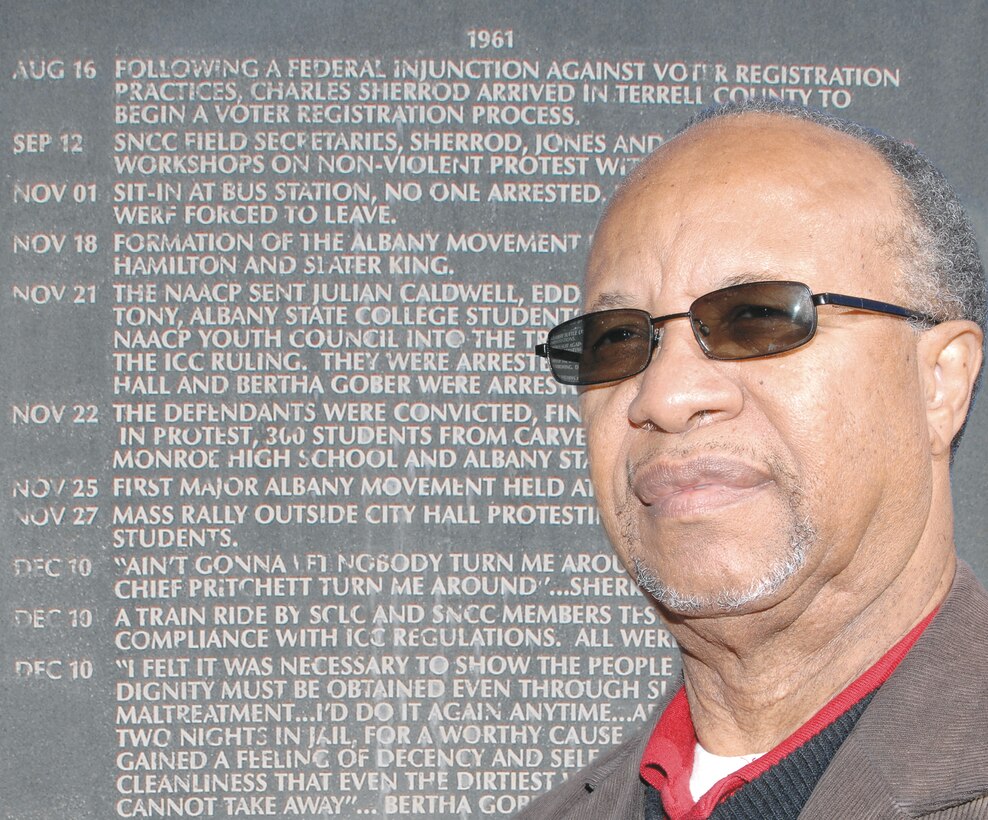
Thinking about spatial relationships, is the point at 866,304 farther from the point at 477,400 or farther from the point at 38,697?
the point at 38,697

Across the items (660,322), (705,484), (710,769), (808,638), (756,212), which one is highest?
(756,212)

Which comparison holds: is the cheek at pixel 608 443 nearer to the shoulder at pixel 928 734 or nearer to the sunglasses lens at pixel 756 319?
the sunglasses lens at pixel 756 319

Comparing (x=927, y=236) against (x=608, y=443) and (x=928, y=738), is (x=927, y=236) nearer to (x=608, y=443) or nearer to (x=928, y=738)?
(x=608, y=443)

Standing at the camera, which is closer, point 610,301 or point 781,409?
point 781,409

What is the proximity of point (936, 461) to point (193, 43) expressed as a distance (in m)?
2.32

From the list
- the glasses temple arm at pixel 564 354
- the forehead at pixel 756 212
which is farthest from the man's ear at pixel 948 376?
the glasses temple arm at pixel 564 354

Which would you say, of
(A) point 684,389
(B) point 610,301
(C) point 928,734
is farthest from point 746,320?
(C) point 928,734

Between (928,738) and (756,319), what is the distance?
0.55m

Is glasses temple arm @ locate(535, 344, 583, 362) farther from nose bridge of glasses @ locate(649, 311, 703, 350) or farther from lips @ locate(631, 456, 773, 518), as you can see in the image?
lips @ locate(631, 456, 773, 518)

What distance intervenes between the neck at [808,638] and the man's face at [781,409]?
2 cm

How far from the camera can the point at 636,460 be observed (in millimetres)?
1497

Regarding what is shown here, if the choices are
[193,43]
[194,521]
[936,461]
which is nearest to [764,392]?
[936,461]

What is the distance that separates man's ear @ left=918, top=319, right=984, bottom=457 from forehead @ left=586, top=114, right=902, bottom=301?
0.15 metres

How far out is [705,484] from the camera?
1406mm
